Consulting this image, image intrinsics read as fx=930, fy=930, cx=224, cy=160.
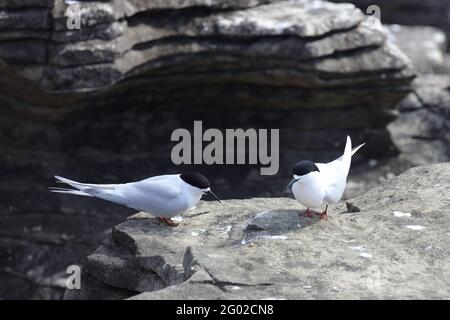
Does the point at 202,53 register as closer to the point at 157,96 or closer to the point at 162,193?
the point at 157,96

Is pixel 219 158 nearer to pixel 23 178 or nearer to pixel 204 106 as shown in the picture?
pixel 204 106

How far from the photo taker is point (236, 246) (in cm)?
518

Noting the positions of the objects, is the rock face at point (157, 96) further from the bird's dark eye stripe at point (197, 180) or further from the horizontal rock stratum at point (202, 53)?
the bird's dark eye stripe at point (197, 180)

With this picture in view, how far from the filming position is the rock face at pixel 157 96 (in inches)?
313

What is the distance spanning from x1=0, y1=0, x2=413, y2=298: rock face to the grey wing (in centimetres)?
241

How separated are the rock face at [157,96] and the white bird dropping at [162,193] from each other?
92.5 inches

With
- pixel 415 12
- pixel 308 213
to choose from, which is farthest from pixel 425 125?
pixel 308 213

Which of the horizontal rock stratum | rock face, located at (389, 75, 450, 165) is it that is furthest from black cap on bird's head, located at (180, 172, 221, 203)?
rock face, located at (389, 75, 450, 165)

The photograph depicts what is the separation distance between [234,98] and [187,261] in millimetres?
4302

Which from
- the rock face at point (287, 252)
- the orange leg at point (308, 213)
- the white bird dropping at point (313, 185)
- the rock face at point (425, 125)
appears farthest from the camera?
the rock face at point (425, 125)

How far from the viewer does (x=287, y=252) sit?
5.01m

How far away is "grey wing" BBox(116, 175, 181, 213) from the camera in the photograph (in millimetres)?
5604

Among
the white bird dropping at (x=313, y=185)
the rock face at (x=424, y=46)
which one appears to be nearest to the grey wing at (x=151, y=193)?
the white bird dropping at (x=313, y=185)
